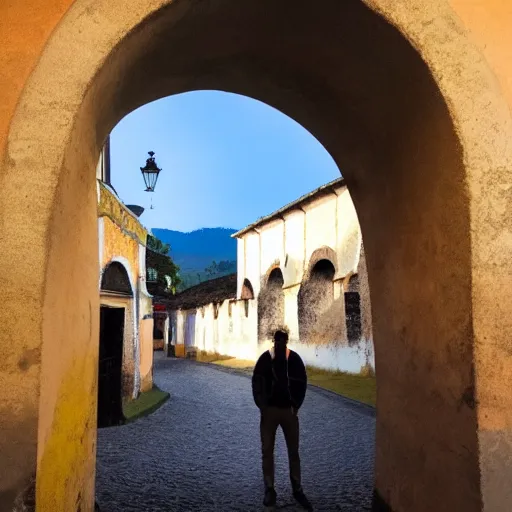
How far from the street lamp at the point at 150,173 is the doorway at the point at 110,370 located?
271 cm

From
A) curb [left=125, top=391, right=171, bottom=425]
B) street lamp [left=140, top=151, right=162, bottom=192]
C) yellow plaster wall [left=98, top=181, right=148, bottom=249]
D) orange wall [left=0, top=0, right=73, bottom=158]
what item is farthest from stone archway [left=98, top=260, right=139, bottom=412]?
orange wall [left=0, top=0, right=73, bottom=158]

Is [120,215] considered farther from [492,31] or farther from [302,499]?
[492,31]

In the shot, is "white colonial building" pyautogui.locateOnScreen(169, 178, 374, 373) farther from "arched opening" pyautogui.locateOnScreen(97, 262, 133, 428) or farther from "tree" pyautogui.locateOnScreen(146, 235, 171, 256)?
"tree" pyautogui.locateOnScreen(146, 235, 171, 256)

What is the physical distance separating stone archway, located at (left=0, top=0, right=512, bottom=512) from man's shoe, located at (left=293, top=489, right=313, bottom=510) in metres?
1.28

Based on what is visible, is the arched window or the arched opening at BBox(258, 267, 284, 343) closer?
the arched window

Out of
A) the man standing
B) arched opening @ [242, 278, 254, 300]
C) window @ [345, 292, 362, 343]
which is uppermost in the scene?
arched opening @ [242, 278, 254, 300]

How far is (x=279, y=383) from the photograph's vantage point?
5.10 meters

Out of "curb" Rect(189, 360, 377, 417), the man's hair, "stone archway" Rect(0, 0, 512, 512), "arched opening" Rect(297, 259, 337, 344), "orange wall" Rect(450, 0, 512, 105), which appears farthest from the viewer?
"arched opening" Rect(297, 259, 337, 344)

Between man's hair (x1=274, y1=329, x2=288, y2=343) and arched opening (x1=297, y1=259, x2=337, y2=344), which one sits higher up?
arched opening (x1=297, y1=259, x2=337, y2=344)

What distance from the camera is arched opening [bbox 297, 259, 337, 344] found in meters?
18.2

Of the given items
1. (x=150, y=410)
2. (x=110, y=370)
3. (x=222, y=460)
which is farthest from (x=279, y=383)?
(x=150, y=410)

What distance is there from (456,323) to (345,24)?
1673mm

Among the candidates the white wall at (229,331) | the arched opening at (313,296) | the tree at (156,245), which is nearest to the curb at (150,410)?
the arched opening at (313,296)

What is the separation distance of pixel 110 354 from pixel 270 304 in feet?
44.4
